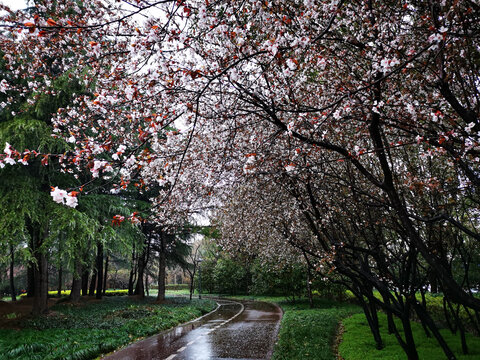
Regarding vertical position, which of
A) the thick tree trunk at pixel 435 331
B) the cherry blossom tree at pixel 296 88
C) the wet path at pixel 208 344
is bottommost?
Result: the wet path at pixel 208 344

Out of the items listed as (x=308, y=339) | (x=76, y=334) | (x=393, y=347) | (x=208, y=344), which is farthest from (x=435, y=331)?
(x=76, y=334)

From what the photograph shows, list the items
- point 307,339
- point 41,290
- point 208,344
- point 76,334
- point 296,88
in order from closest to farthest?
point 296,88
point 208,344
point 307,339
point 76,334
point 41,290

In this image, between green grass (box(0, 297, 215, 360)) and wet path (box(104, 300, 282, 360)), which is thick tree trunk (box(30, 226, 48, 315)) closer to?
green grass (box(0, 297, 215, 360))

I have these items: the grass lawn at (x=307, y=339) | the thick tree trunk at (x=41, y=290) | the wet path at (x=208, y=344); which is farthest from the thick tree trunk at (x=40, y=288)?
the grass lawn at (x=307, y=339)

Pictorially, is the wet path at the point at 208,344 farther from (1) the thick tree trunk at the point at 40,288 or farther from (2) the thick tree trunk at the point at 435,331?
(1) the thick tree trunk at the point at 40,288

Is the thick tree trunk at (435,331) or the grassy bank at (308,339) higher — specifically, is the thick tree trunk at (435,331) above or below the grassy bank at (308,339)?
above

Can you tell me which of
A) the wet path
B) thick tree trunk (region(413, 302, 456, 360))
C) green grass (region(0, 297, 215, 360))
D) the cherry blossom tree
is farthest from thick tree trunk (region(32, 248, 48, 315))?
thick tree trunk (region(413, 302, 456, 360))


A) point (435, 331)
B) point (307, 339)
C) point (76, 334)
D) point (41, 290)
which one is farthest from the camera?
point (41, 290)

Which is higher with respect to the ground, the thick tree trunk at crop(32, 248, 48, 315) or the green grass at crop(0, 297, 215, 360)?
the thick tree trunk at crop(32, 248, 48, 315)

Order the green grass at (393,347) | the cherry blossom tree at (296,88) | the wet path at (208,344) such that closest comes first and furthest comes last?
the cherry blossom tree at (296,88)
the green grass at (393,347)
the wet path at (208,344)

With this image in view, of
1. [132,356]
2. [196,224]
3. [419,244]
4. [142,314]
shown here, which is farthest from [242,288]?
[419,244]

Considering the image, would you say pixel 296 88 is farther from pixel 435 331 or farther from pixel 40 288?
pixel 40 288

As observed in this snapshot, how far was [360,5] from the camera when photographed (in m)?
4.77

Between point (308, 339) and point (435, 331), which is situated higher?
point (435, 331)
